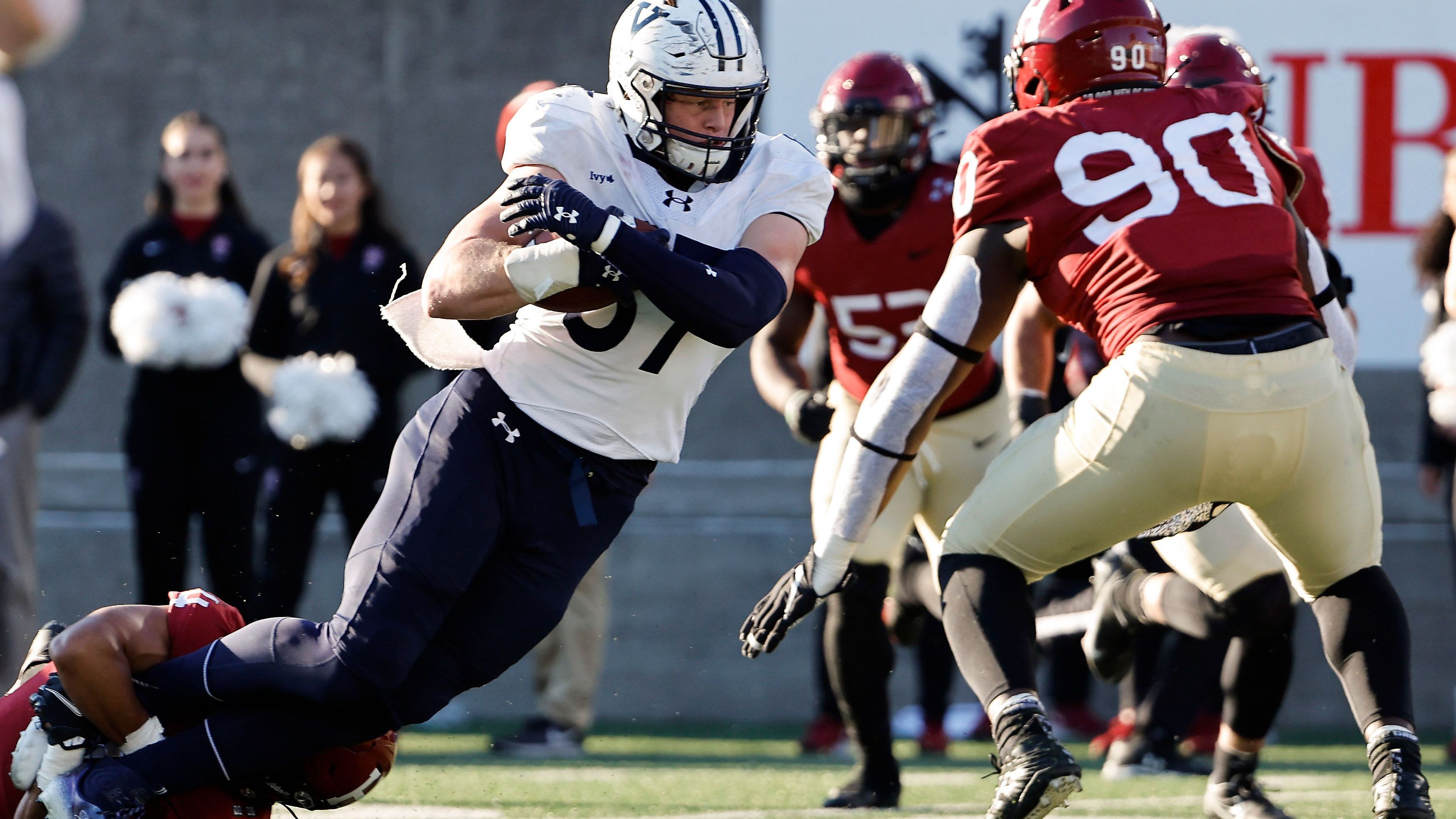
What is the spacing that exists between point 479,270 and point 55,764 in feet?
3.92

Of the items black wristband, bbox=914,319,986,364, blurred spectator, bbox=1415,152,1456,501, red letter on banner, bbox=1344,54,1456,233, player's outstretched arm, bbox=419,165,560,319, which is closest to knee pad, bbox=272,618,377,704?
player's outstretched arm, bbox=419,165,560,319

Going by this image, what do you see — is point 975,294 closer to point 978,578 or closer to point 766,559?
point 978,578

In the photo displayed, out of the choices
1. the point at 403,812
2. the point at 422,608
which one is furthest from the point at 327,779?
the point at 403,812

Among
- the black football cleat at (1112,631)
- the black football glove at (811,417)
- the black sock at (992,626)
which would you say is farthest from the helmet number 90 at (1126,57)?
the black football cleat at (1112,631)

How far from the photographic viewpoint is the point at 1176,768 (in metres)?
5.60

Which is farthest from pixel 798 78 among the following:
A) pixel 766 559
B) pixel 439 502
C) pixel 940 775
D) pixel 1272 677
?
pixel 439 502

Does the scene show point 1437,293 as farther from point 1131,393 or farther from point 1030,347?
point 1131,393

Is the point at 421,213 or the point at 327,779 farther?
the point at 421,213

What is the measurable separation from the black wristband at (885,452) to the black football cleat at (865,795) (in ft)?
4.45

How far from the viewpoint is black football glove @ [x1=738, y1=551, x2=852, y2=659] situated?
146 inches

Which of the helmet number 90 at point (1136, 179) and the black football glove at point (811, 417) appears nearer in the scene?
the helmet number 90 at point (1136, 179)

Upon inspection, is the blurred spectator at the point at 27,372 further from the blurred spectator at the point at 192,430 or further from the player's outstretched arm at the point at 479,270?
the player's outstretched arm at the point at 479,270

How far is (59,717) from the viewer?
11.3 feet

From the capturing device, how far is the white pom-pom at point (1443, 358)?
6207mm
